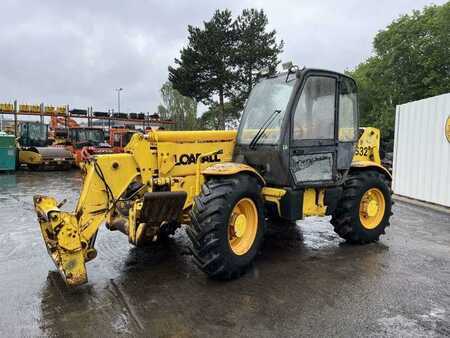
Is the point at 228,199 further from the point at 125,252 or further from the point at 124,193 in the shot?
the point at 125,252

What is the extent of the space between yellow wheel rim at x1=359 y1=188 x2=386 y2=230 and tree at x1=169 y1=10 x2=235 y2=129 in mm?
25191

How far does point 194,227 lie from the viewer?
14.1 feet

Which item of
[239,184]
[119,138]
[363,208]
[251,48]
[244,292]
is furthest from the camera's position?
[251,48]

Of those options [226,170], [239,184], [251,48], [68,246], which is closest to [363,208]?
[239,184]

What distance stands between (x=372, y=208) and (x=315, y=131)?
1755 millimetres

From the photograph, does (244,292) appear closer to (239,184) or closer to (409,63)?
(239,184)

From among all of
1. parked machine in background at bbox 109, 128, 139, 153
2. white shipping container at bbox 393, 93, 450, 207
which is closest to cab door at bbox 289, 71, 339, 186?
white shipping container at bbox 393, 93, 450, 207

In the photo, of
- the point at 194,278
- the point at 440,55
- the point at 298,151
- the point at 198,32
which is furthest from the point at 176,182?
the point at 440,55

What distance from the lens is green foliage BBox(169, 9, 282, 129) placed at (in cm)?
3042

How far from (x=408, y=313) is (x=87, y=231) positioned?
3.29 meters

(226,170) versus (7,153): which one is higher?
(226,170)

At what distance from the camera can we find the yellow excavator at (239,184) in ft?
14.1

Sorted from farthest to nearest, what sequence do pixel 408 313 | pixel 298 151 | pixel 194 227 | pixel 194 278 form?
pixel 298 151
pixel 194 278
pixel 194 227
pixel 408 313

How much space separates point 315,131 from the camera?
17.6ft
